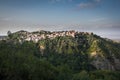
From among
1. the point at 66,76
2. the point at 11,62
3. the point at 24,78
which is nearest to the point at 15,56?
the point at 11,62

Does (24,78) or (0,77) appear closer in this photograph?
(0,77)

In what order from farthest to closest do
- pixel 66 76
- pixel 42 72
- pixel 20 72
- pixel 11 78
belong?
pixel 66 76
pixel 42 72
pixel 20 72
pixel 11 78

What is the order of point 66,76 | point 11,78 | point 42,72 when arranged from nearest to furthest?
point 11,78 → point 42,72 → point 66,76

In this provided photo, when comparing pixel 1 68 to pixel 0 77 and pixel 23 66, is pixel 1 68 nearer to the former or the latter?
pixel 0 77

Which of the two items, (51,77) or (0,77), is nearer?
(0,77)

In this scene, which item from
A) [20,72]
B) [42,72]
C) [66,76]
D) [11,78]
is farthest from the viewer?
[66,76]

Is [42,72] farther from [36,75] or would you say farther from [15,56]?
[15,56]

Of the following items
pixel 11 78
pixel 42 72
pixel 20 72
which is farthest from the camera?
pixel 42 72

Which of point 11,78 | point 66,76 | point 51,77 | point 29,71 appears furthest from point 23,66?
point 66,76

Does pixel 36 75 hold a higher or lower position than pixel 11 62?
lower
